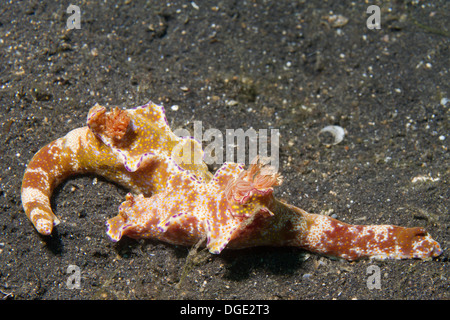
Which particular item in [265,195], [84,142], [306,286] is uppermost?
[84,142]

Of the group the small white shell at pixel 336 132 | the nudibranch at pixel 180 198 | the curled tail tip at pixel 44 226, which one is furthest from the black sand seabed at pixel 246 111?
the curled tail tip at pixel 44 226

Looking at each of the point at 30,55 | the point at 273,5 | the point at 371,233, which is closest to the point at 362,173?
the point at 371,233

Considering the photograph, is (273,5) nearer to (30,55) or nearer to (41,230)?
(30,55)

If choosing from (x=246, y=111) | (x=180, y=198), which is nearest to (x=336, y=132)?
(x=246, y=111)

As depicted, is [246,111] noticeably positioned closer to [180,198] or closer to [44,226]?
[180,198]

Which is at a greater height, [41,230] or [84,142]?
[84,142]

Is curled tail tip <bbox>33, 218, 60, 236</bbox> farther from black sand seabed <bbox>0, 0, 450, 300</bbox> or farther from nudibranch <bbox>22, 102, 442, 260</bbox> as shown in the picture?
black sand seabed <bbox>0, 0, 450, 300</bbox>
